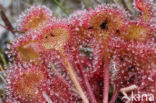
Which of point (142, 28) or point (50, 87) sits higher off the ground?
point (142, 28)

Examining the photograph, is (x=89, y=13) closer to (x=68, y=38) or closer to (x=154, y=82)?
(x=68, y=38)

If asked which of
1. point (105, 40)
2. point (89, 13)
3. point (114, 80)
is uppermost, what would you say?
point (89, 13)

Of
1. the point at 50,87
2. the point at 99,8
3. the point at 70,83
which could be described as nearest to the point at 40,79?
the point at 50,87

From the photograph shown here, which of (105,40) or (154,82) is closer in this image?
(154,82)

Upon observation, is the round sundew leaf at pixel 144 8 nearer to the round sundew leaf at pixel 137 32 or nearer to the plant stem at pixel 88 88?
the round sundew leaf at pixel 137 32

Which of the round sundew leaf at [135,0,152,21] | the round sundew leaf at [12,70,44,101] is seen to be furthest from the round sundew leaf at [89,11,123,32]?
the round sundew leaf at [12,70,44,101]

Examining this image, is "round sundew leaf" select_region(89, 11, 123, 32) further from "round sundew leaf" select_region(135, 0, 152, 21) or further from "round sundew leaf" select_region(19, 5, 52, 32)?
"round sundew leaf" select_region(19, 5, 52, 32)

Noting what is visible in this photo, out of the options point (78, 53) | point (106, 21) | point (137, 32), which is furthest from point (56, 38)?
point (137, 32)

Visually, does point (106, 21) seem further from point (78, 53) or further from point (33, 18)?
point (33, 18)
